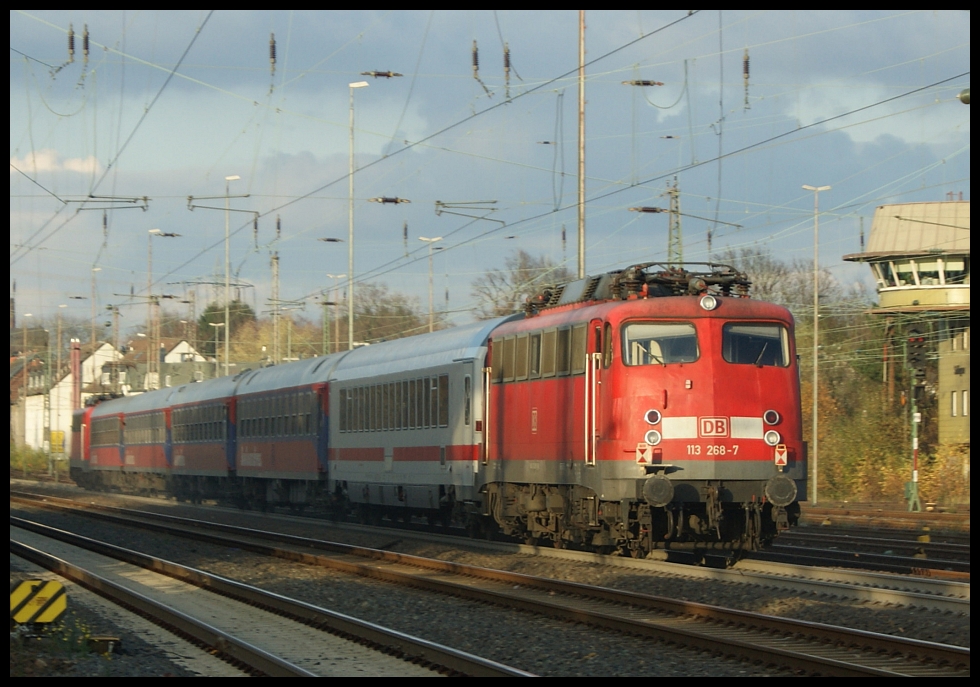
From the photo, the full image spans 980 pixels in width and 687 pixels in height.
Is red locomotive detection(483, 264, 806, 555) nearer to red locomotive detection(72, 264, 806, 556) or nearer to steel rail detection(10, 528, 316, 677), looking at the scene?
red locomotive detection(72, 264, 806, 556)

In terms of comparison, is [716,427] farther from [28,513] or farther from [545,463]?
[28,513]

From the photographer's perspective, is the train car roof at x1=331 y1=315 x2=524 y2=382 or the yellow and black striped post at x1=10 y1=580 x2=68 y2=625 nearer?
the yellow and black striped post at x1=10 y1=580 x2=68 y2=625

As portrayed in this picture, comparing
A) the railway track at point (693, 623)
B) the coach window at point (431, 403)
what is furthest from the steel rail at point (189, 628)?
the coach window at point (431, 403)

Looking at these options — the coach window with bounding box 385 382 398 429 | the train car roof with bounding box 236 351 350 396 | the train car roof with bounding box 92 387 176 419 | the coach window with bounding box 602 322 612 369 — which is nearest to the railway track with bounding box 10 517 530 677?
the coach window with bounding box 602 322 612 369

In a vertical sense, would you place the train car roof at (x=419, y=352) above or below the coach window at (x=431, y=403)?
above

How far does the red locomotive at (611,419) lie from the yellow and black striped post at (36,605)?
23.0 ft

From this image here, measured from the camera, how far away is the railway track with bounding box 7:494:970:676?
34.1 feet

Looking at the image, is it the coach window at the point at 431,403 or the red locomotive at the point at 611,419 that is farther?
A: the coach window at the point at 431,403

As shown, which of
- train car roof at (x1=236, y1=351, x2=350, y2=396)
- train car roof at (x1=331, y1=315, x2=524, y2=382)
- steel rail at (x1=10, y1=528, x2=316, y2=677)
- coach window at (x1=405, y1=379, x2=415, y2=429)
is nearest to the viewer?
steel rail at (x1=10, y1=528, x2=316, y2=677)

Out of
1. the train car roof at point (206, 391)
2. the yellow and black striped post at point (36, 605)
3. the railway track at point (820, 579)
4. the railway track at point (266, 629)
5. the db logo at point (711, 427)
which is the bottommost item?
the railway track at point (266, 629)

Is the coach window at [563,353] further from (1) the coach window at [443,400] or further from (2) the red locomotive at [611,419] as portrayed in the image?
(1) the coach window at [443,400]

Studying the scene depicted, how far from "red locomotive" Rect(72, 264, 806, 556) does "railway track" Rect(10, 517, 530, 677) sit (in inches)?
183

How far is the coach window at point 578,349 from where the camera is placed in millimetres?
17797

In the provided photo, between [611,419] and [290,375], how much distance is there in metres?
18.4
